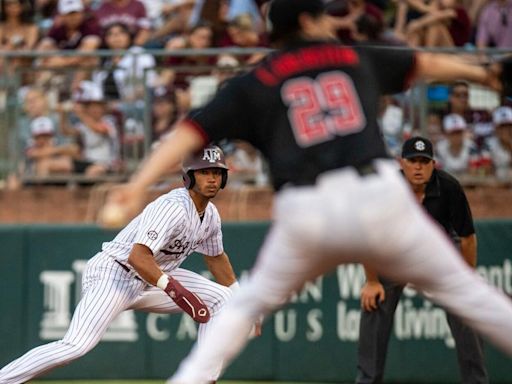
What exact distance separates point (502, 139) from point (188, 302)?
489cm

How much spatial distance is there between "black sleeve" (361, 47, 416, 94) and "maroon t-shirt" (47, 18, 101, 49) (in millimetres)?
7630

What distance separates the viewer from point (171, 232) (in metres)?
8.13

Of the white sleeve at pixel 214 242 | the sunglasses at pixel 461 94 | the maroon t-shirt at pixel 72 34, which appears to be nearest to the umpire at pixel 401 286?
the white sleeve at pixel 214 242

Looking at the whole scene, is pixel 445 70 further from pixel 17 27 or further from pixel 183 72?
pixel 17 27

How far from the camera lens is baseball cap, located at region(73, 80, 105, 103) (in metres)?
11.8

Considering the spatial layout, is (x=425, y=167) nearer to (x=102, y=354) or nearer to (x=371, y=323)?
(x=371, y=323)

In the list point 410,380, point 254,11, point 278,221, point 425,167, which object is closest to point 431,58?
point 278,221

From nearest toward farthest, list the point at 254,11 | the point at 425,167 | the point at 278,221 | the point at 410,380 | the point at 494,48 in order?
the point at 278,221, the point at 425,167, the point at 410,380, the point at 494,48, the point at 254,11

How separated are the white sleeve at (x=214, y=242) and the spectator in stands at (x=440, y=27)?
5.13 metres

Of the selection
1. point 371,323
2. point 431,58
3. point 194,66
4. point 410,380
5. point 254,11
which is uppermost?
point 254,11

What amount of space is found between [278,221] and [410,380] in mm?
6253

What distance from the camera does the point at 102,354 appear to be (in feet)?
38.4

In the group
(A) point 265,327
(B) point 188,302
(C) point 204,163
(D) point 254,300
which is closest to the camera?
(D) point 254,300

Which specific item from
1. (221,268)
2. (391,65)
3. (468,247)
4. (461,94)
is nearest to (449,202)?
(468,247)
